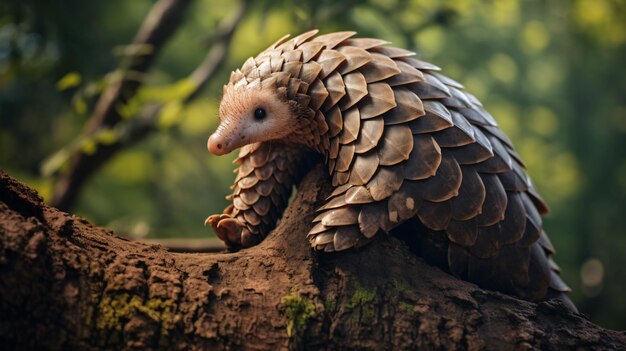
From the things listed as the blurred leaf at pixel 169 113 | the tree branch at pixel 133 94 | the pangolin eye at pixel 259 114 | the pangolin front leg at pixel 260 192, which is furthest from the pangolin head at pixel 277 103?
the tree branch at pixel 133 94

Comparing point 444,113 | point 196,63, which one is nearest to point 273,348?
point 444,113

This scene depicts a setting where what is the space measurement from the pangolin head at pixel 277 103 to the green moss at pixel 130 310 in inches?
21.2

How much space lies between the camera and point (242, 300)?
5.15 feet

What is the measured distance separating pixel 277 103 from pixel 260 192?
12.7 inches

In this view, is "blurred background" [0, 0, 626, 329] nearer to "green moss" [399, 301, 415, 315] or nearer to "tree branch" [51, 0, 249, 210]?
"tree branch" [51, 0, 249, 210]

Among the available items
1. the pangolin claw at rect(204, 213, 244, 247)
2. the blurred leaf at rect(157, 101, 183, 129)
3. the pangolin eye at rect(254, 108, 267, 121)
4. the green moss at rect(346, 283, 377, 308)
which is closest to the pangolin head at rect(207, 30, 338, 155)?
the pangolin eye at rect(254, 108, 267, 121)

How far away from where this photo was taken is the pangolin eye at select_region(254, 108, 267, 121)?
1.82 m

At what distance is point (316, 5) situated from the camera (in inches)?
144

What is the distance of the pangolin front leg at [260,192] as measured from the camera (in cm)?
194

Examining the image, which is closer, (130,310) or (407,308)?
(130,310)

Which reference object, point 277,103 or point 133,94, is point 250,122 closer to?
point 277,103

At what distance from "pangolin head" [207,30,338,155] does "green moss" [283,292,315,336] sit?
0.51 meters

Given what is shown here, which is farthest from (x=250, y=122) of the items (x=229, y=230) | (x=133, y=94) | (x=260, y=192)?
(x=133, y=94)

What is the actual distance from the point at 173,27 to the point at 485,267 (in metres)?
2.76
